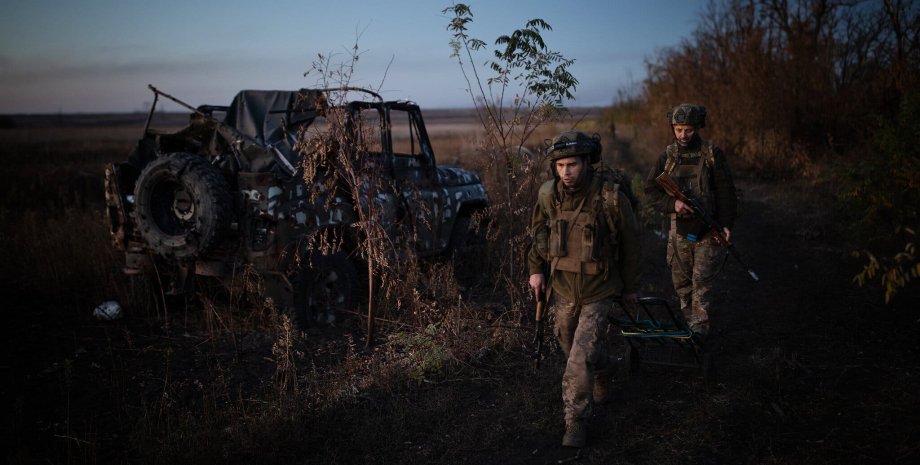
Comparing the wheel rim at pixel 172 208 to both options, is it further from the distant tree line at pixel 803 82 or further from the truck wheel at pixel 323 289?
the distant tree line at pixel 803 82

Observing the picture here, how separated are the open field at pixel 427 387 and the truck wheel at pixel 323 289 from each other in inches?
7.9

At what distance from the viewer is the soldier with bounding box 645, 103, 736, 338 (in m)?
4.14

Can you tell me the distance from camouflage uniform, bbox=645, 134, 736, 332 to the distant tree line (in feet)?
36.2

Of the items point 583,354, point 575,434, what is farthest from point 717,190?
point 575,434

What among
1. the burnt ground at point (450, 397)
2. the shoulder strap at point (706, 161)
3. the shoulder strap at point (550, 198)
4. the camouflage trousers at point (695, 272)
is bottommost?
the burnt ground at point (450, 397)

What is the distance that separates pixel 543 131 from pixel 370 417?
126 inches

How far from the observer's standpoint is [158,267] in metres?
5.56

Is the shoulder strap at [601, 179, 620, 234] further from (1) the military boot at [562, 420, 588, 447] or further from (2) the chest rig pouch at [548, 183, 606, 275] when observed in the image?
(1) the military boot at [562, 420, 588, 447]

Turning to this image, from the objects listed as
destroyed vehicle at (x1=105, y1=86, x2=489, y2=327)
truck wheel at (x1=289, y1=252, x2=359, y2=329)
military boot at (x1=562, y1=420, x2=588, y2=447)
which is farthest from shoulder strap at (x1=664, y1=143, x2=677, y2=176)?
truck wheel at (x1=289, y1=252, x2=359, y2=329)

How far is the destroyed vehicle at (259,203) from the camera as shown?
4.75 metres

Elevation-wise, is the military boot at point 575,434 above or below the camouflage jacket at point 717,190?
below

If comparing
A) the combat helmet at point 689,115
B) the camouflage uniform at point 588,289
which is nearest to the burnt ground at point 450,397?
the camouflage uniform at point 588,289

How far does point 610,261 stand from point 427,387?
170 centimetres

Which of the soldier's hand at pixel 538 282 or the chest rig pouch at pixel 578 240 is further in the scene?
the soldier's hand at pixel 538 282
